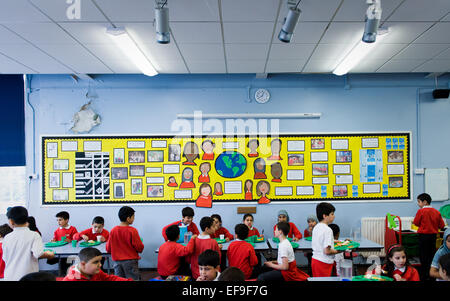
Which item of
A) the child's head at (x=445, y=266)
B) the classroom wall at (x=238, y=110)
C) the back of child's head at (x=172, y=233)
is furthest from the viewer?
the classroom wall at (x=238, y=110)

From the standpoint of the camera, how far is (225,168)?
4500mm

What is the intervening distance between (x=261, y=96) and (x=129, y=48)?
231 centimetres

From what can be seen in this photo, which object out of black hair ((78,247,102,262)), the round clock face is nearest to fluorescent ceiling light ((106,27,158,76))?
the round clock face

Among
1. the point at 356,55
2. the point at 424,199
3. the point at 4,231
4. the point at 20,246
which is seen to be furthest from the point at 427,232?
the point at 4,231

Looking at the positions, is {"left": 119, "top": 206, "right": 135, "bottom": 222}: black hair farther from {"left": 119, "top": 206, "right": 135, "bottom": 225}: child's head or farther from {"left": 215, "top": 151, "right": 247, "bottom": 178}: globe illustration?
{"left": 215, "top": 151, "right": 247, "bottom": 178}: globe illustration

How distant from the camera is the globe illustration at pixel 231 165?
4492 millimetres

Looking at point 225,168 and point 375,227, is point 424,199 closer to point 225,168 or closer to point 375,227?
point 375,227

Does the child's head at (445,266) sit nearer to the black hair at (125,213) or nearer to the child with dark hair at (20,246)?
the black hair at (125,213)

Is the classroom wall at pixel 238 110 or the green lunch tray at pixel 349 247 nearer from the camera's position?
the green lunch tray at pixel 349 247

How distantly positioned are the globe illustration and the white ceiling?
1436 millimetres

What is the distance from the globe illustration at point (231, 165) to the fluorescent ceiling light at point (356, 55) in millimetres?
2035

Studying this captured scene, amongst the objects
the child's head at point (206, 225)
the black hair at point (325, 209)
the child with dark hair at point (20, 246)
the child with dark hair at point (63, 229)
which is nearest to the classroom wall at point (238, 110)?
the child with dark hair at point (63, 229)

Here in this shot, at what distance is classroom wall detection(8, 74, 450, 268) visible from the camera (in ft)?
14.3
